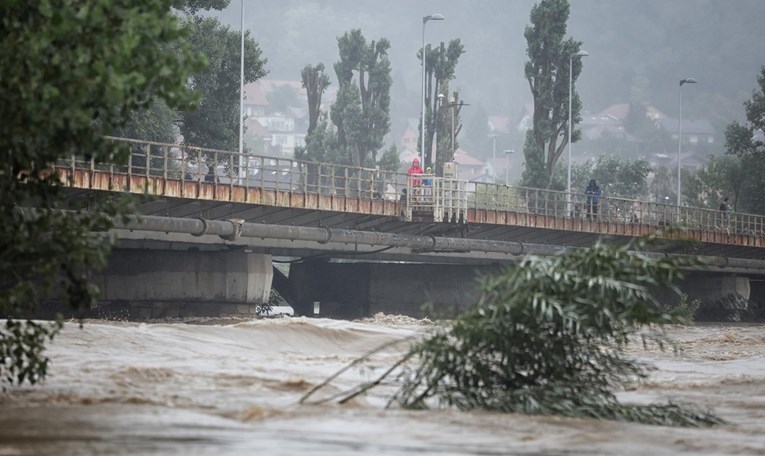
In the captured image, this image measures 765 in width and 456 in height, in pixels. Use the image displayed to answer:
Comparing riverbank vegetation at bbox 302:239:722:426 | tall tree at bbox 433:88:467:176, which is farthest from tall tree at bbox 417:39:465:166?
riverbank vegetation at bbox 302:239:722:426

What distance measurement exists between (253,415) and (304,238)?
34577mm

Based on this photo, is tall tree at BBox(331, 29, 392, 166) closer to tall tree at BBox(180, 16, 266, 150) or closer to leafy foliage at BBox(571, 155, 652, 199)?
leafy foliage at BBox(571, 155, 652, 199)

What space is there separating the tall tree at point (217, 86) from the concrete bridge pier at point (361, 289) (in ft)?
31.4

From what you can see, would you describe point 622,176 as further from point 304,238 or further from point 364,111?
point 304,238

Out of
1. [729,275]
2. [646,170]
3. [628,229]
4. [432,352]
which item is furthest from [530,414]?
[646,170]

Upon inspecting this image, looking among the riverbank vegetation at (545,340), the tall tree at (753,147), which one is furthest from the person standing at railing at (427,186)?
the tall tree at (753,147)

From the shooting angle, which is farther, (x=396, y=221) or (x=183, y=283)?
(x=396, y=221)

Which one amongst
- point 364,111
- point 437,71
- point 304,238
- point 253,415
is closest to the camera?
point 253,415

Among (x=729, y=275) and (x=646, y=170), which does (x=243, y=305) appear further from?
(x=646, y=170)

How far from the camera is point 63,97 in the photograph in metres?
13.5

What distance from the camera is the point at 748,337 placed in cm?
4353

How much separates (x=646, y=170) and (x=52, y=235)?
10548cm

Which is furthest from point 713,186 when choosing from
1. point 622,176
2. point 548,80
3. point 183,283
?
point 183,283

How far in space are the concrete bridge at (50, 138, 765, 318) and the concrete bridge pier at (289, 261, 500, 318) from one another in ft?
0.13
